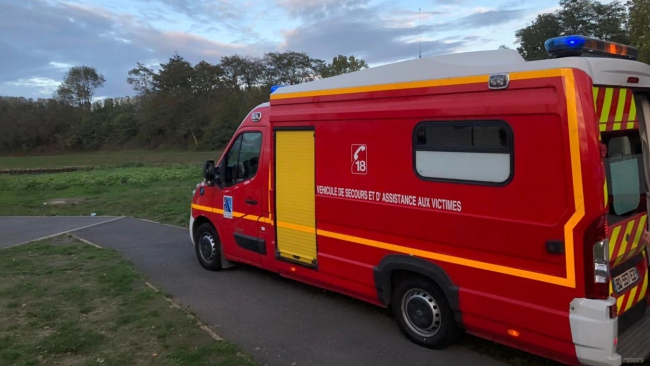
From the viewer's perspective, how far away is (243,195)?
23.0 feet

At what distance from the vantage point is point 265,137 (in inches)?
262

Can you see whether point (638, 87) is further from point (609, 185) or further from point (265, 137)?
point (265, 137)

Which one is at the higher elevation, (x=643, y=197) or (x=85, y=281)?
(x=643, y=197)

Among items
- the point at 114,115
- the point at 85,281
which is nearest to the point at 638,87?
the point at 85,281

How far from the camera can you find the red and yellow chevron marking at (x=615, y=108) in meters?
3.94

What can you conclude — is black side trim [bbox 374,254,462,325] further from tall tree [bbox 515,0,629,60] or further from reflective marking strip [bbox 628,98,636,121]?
tall tree [bbox 515,0,629,60]

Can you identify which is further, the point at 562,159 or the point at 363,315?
the point at 363,315

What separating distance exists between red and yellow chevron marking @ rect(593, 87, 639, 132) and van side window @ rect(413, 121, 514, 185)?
69 cm

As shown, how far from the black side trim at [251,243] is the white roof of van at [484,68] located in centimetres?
241

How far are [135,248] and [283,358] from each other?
614 cm

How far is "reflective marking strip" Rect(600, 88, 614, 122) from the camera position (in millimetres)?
3984

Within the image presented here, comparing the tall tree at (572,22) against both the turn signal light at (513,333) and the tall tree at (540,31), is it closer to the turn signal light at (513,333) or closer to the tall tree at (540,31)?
the tall tree at (540,31)

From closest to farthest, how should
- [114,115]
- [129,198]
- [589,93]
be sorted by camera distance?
[589,93]
[129,198]
[114,115]

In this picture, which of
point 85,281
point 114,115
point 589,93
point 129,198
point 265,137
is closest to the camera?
point 589,93
